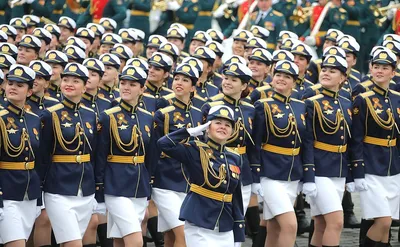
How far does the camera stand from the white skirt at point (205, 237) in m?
10.9

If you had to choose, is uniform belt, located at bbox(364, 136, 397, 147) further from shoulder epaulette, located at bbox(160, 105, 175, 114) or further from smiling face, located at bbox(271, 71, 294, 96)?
shoulder epaulette, located at bbox(160, 105, 175, 114)

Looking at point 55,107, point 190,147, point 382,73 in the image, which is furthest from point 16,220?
point 382,73

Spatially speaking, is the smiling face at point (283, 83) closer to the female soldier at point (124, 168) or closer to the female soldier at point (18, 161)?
the female soldier at point (124, 168)

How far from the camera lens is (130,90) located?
481 inches

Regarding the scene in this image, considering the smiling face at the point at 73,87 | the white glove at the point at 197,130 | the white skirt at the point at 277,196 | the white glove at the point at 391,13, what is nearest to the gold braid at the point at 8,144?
the smiling face at the point at 73,87

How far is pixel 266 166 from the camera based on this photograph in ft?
42.4

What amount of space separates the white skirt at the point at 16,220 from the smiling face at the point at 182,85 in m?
2.06

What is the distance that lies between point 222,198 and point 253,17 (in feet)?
34.5

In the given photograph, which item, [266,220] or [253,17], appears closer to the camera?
[266,220]

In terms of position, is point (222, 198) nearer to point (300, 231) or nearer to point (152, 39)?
point (300, 231)

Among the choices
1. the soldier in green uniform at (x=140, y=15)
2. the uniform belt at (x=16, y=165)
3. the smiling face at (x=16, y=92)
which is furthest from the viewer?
the soldier in green uniform at (x=140, y=15)

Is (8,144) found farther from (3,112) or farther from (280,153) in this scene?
(280,153)

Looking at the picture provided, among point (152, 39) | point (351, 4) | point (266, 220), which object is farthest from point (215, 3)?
point (266, 220)

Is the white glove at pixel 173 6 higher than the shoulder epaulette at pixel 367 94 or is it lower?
higher
